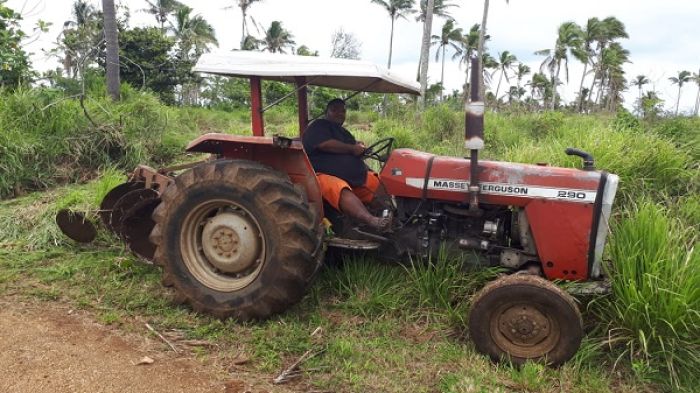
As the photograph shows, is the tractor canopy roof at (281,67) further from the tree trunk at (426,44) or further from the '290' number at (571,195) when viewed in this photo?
the tree trunk at (426,44)

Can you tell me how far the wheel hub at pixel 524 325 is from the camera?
10.8ft

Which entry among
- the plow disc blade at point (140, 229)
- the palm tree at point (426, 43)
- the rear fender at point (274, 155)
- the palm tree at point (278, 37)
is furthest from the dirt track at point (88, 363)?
the palm tree at point (278, 37)

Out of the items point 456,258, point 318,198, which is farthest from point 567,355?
point 318,198

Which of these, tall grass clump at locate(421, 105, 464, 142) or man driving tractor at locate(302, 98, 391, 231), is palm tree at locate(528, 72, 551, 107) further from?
man driving tractor at locate(302, 98, 391, 231)

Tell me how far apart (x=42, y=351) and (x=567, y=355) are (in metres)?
3.23

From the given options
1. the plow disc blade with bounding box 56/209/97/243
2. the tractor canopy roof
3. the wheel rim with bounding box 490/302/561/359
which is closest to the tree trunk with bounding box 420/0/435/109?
the plow disc blade with bounding box 56/209/97/243

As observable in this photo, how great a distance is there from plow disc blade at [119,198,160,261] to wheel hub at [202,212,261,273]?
988 millimetres

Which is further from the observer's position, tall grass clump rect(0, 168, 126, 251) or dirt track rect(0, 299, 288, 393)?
tall grass clump rect(0, 168, 126, 251)

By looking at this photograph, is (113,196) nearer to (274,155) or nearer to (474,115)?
(274,155)

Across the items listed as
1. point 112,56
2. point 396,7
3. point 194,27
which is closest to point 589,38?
point 396,7

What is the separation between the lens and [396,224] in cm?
410

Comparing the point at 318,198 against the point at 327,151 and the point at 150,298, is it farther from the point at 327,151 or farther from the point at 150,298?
the point at 150,298

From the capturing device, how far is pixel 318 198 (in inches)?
156

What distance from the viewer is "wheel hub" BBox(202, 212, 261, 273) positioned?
3.81 meters
